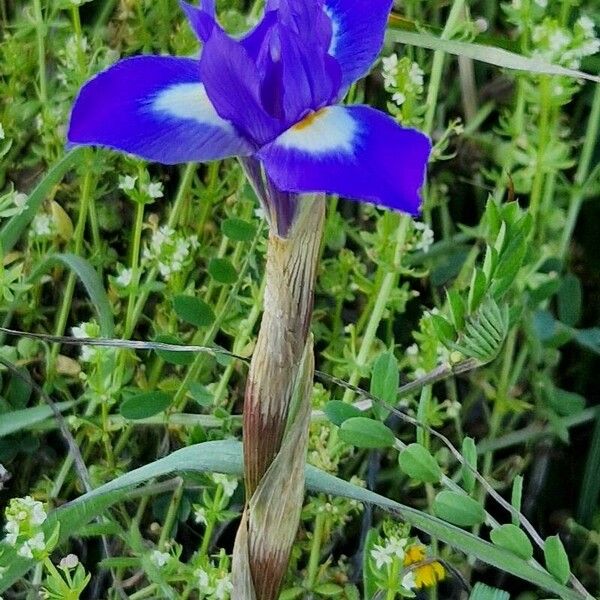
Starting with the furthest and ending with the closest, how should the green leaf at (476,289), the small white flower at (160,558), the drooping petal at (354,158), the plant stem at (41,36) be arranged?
the plant stem at (41,36) → the small white flower at (160,558) → the green leaf at (476,289) → the drooping petal at (354,158)

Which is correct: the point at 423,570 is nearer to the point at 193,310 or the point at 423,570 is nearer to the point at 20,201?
the point at 193,310

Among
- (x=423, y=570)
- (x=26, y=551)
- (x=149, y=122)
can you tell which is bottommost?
(x=423, y=570)

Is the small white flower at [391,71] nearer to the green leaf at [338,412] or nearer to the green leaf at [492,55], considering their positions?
the green leaf at [492,55]

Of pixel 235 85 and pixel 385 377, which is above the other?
pixel 235 85

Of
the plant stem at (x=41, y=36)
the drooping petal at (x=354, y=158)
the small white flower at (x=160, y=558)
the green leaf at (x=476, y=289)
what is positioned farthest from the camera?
the plant stem at (x=41, y=36)

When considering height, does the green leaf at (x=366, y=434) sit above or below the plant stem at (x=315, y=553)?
above

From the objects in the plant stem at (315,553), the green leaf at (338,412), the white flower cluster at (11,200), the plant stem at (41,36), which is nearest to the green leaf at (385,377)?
the green leaf at (338,412)

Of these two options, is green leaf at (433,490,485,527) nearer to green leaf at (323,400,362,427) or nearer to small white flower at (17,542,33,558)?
green leaf at (323,400,362,427)

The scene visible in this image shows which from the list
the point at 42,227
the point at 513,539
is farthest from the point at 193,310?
the point at 513,539
